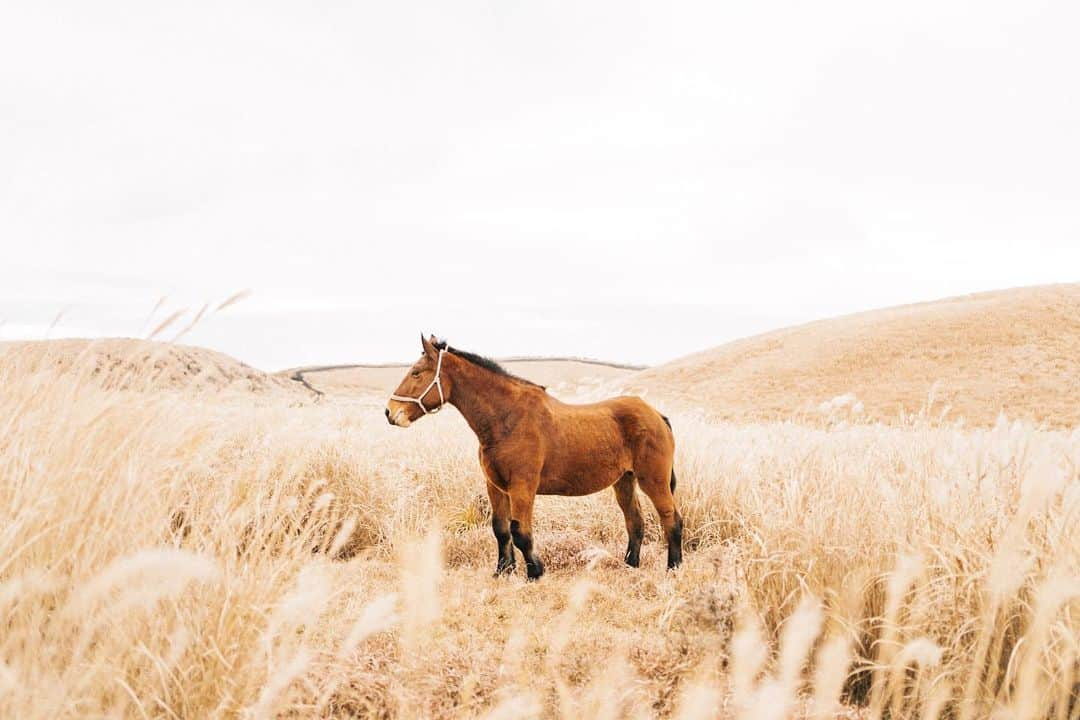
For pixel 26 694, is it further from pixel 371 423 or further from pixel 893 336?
pixel 893 336

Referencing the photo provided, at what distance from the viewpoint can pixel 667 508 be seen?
18.3 ft

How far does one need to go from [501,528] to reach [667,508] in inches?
52.1

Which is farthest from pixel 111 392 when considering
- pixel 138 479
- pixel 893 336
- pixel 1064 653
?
pixel 893 336

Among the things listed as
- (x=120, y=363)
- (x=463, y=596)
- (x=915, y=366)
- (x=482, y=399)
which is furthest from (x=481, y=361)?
(x=915, y=366)

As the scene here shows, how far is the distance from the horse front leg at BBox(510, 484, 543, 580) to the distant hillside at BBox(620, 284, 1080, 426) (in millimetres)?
22617

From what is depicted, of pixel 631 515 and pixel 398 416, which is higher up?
pixel 398 416

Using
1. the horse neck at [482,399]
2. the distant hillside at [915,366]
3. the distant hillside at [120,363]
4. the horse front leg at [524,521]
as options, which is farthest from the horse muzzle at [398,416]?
the distant hillside at [915,366]

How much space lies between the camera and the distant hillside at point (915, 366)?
2923cm

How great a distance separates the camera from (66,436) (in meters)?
2.96

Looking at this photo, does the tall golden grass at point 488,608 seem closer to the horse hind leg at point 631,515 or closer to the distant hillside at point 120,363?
the distant hillside at point 120,363

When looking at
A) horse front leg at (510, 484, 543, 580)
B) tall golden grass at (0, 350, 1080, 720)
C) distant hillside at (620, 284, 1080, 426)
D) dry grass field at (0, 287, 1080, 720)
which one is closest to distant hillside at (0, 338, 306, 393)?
dry grass field at (0, 287, 1080, 720)

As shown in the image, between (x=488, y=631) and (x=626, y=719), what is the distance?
1.25m

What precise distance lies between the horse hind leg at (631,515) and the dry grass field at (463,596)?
209 millimetres

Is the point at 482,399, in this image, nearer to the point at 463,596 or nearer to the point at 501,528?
the point at 501,528
